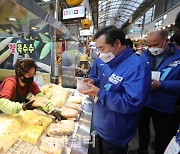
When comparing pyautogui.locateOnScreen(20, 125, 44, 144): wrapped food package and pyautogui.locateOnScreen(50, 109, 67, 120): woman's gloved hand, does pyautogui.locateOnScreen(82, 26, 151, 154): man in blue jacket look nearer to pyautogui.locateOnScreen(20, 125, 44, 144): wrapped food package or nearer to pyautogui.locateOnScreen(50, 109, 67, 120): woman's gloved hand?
pyautogui.locateOnScreen(50, 109, 67, 120): woman's gloved hand

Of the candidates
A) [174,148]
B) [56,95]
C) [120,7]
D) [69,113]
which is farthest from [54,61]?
[120,7]

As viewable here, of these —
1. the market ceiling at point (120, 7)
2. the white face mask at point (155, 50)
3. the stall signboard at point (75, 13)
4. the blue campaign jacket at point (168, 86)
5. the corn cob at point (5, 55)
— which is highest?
the market ceiling at point (120, 7)

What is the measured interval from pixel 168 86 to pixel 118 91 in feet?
2.94

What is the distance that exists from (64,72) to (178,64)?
2.10 meters

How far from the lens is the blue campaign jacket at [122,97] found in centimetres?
123

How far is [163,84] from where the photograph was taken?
1.90 m

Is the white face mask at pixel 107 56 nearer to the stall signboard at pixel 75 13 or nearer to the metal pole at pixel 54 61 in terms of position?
the metal pole at pixel 54 61

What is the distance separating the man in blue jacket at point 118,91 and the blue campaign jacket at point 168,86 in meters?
0.72

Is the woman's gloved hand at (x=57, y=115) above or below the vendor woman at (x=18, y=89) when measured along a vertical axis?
below

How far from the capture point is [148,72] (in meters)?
1.29

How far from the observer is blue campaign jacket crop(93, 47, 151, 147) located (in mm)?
1226

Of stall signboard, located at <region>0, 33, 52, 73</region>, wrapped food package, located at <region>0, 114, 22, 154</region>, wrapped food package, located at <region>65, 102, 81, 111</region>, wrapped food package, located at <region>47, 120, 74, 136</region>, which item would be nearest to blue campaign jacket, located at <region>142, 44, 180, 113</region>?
wrapped food package, located at <region>65, 102, 81, 111</region>

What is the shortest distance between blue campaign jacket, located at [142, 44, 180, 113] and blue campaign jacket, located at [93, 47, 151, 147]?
72 centimetres

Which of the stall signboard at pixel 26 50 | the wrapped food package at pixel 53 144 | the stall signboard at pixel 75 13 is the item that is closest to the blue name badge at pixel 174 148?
the wrapped food package at pixel 53 144
